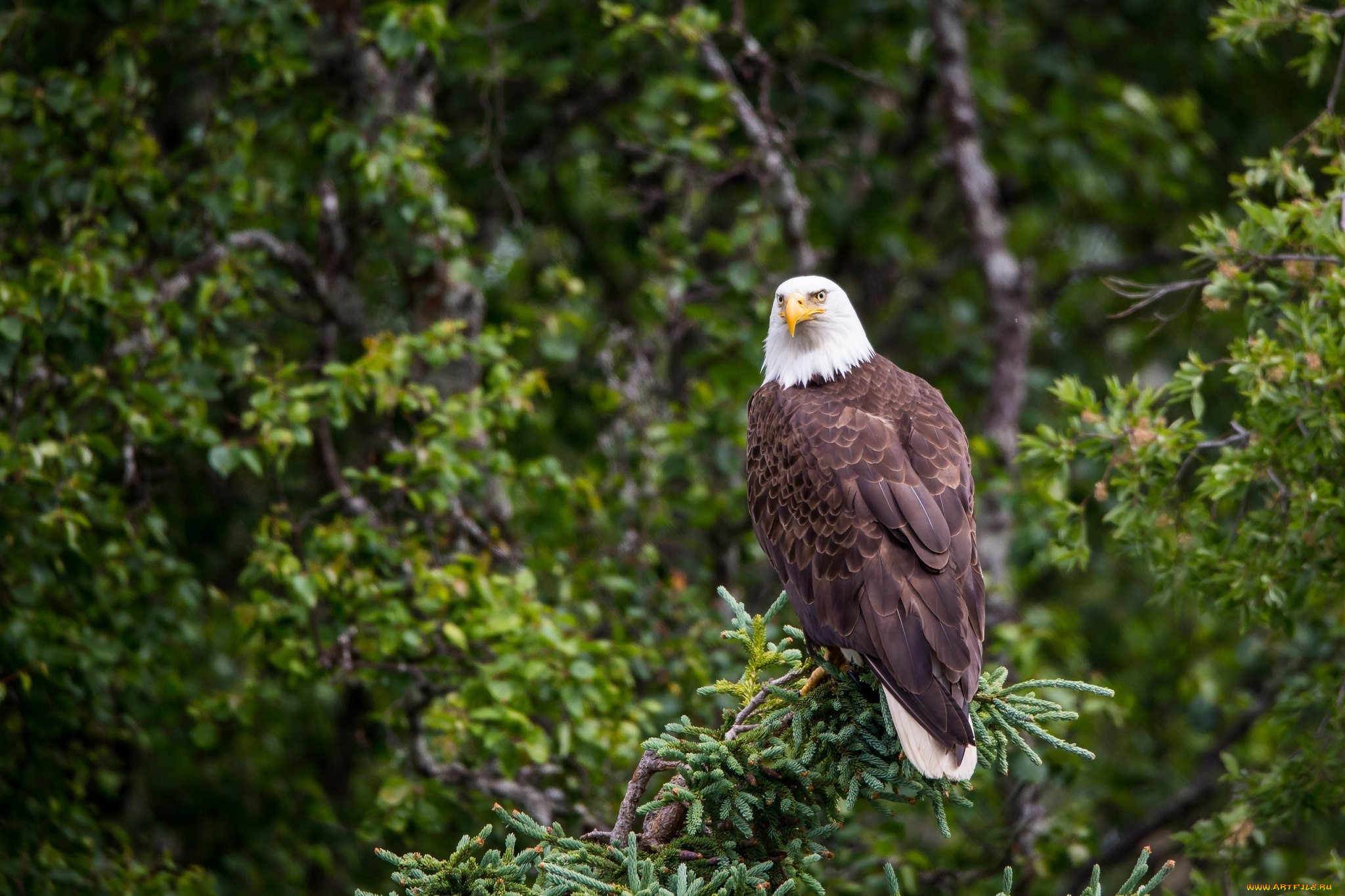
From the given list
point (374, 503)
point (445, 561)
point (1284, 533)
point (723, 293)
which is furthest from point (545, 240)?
point (1284, 533)

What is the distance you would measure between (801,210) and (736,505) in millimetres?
1639

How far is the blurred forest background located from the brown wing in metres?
0.56

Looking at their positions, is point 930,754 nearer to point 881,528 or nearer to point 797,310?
point 881,528

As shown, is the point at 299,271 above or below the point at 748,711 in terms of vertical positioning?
above

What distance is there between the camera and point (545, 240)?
9281 millimetres

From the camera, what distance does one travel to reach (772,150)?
674 centimetres

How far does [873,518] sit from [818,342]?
1.12 meters

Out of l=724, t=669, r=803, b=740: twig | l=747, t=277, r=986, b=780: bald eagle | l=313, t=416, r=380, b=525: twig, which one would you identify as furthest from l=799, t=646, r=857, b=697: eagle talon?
l=313, t=416, r=380, b=525: twig

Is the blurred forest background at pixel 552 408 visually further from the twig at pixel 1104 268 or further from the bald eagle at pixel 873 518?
the bald eagle at pixel 873 518

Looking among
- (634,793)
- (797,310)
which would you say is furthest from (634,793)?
(797,310)

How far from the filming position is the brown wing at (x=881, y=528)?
390 cm

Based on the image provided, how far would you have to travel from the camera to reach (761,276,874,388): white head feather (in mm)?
5172

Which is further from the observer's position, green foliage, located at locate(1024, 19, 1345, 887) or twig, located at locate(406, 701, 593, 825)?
twig, located at locate(406, 701, 593, 825)

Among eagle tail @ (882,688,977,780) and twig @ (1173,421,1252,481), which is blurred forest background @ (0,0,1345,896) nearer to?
twig @ (1173,421,1252,481)
